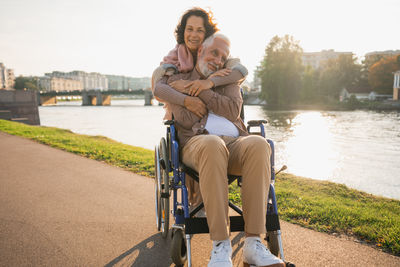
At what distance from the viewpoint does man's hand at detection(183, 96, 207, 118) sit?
225 centimetres

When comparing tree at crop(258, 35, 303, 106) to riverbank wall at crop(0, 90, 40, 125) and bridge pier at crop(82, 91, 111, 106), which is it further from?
bridge pier at crop(82, 91, 111, 106)

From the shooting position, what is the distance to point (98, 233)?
2.58 meters

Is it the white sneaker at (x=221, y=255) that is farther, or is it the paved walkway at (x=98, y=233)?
the paved walkway at (x=98, y=233)

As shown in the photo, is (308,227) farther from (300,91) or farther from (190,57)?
(300,91)

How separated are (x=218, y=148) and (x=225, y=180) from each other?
0.19 m

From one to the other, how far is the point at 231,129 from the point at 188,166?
0.43 meters

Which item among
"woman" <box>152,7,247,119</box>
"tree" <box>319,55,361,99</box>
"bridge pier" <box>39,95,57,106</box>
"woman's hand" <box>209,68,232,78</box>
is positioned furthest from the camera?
"bridge pier" <box>39,95,57,106</box>

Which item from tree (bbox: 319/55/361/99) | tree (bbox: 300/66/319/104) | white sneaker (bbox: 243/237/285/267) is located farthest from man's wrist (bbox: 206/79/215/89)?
tree (bbox: 319/55/361/99)

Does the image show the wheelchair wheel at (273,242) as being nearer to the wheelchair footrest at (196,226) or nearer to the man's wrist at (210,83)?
the wheelchair footrest at (196,226)

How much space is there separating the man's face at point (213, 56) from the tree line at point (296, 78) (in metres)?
43.1

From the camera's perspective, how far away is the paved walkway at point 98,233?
2.16m

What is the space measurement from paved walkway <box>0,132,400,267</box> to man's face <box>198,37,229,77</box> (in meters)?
1.33

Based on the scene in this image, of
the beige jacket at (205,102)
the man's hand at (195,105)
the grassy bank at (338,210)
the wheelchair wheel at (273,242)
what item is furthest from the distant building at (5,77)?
the wheelchair wheel at (273,242)

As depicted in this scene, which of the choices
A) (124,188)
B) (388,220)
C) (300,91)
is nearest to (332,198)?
(388,220)
